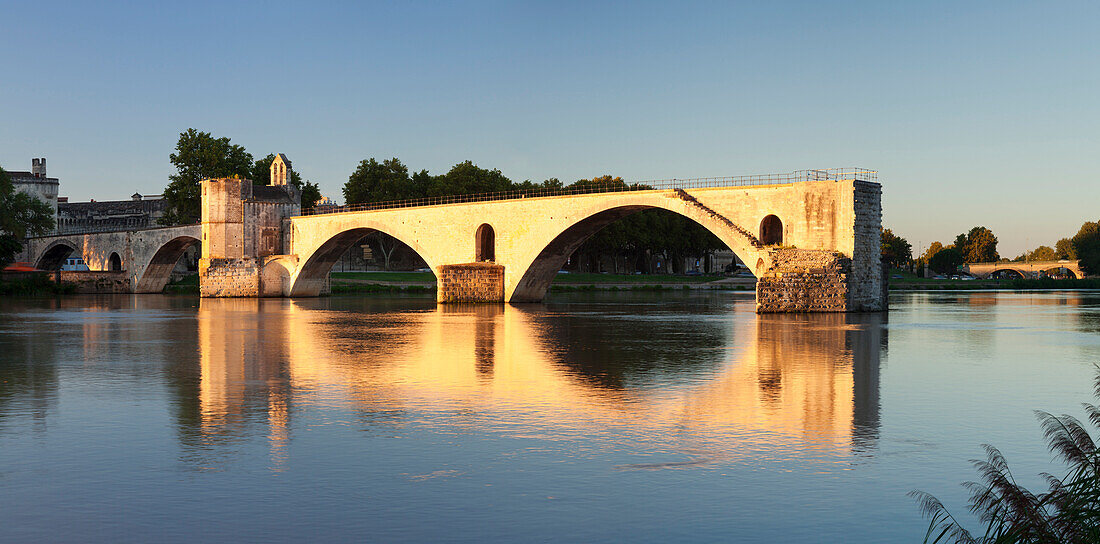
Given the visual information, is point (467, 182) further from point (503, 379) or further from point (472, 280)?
point (503, 379)

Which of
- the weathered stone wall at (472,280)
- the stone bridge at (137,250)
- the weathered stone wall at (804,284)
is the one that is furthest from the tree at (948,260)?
the weathered stone wall at (804,284)

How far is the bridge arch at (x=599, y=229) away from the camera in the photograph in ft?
140

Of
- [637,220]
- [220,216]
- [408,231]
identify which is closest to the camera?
[408,231]

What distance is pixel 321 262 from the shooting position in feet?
223

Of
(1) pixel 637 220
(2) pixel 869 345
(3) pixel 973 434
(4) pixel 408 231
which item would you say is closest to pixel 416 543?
(3) pixel 973 434

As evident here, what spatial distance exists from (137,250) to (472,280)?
35.4 meters

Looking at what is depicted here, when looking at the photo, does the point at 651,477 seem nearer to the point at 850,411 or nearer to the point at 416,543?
the point at 416,543

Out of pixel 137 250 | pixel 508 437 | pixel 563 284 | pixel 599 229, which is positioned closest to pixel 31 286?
pixel 137 250

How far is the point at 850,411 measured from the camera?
1329cm

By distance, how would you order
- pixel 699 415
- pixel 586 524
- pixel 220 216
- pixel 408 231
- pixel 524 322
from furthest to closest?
pixel 220 216
pixel 408 231
pixel 524 322
pixel 699 415
pixel 586 524

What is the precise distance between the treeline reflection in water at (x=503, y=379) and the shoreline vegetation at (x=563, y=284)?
38.1m

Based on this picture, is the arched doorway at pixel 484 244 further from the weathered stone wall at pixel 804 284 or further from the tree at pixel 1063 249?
the tree at pixel 1063 249

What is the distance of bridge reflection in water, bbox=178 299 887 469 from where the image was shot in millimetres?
11477

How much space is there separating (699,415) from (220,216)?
2339 inches
